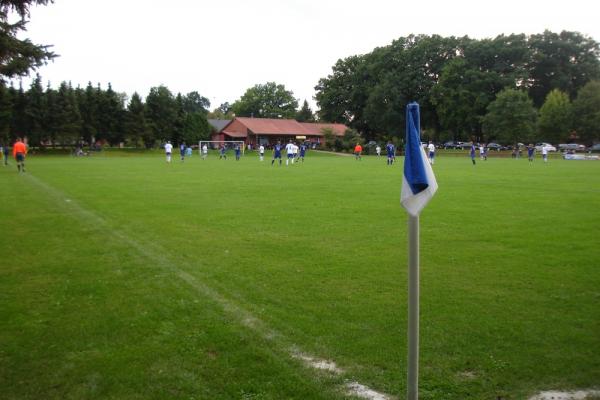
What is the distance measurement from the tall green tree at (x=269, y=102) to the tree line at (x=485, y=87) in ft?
104

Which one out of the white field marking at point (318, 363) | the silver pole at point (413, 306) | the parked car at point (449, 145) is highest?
the parked car at point (449, 145)

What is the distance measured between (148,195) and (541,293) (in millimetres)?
14014

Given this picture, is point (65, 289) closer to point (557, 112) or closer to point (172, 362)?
point (172, 362)

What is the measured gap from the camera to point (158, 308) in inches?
226

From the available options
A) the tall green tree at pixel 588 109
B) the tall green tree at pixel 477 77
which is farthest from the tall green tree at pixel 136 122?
the tall green tree at pixel 588 109

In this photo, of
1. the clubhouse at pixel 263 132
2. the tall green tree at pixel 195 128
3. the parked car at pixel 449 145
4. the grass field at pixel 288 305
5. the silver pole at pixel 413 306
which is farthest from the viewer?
the clubhouse at pixel 263 132

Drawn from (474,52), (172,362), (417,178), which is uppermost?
(474,52)

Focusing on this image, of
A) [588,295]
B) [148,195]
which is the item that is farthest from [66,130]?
[588,295]

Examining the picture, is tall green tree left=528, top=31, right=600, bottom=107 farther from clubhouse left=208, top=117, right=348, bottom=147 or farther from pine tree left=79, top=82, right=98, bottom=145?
pine tree left=79, top=82, right=98, bottom=145

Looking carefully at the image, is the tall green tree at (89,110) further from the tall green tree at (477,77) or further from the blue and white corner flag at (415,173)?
the blue and white corner flag at (415,173)

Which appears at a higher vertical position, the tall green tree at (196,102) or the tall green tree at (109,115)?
the tall green tree at (196,102)

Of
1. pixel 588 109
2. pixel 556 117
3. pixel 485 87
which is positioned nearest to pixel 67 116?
pixel 485 87

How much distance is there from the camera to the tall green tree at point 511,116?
59.4m

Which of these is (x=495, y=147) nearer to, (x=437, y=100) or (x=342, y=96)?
(x=437, y=100)
